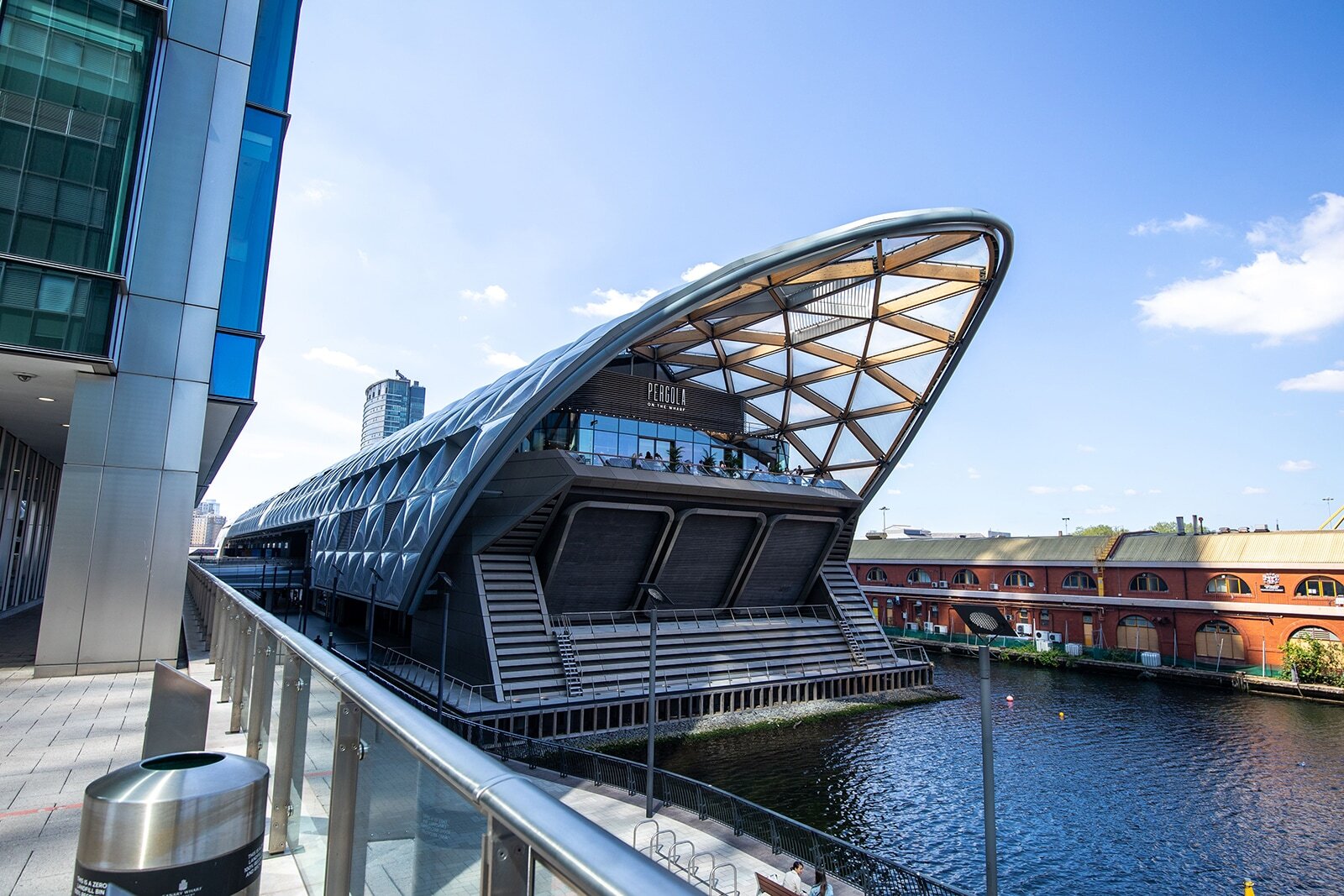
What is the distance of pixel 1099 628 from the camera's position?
45.9m

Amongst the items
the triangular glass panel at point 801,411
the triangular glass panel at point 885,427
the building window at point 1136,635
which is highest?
the triangular glass panel at point 801,411

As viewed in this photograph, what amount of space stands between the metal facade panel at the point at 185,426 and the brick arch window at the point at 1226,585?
49.9m

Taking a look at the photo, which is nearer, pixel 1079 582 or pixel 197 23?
pixel 197 23

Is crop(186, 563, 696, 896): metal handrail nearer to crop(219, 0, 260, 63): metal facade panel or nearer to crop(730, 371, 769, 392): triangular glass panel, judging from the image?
crop(219, 0, 260, 63): metal facade panel

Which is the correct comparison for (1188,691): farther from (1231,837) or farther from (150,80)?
(150,80)

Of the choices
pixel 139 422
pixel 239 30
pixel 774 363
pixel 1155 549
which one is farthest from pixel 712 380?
pixel 139 422

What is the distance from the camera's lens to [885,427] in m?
40.3

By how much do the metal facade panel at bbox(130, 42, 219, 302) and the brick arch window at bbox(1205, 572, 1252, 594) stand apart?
50.7 meters

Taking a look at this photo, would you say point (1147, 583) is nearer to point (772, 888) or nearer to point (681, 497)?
point (681, 497)

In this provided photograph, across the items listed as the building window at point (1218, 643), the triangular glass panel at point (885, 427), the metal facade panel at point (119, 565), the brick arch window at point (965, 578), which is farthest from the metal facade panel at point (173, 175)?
the brick arch window at point (965, 578)

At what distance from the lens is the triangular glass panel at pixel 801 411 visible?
42.2m

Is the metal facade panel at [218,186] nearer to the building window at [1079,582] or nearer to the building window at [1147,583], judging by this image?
the building window at [1147,583]

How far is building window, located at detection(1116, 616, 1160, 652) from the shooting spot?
1716 inches

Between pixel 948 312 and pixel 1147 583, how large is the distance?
24.9 meters
